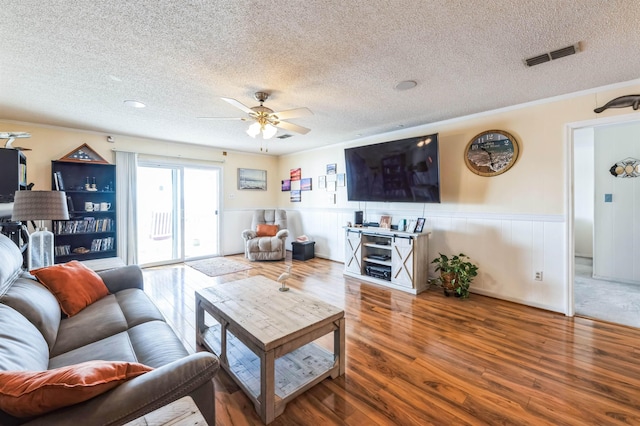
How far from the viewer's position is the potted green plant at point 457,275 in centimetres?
340

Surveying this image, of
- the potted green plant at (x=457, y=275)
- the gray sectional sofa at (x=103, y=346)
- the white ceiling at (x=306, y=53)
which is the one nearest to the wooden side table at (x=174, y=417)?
the gray sectional sofa at (x=103, y=346)

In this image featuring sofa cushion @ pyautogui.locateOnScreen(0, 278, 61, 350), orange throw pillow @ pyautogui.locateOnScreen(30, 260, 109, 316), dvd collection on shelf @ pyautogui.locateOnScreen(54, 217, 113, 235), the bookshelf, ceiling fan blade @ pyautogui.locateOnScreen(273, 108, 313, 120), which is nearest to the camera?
sofa cushion @ pyautogui.locateOnScreen(0, 278, 61, 350)

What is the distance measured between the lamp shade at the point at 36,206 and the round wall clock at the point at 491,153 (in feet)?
15.2

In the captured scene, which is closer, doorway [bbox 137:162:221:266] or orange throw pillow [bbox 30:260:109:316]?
orange throw pillow [bbox 30:260:109:316]

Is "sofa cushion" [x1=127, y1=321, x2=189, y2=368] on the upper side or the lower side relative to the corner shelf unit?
lower

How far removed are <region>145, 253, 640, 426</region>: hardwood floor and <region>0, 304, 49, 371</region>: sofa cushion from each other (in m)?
0.95

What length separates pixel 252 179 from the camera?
6.52m

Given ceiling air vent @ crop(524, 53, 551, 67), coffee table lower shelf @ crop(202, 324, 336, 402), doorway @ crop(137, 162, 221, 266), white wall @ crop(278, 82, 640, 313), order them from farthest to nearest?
doorway @ crop(137, 162, 221, 266), white wall @ crop(278, 82, 640, 313), ceiling air vent @ crop(524, 53, 551, 67), coffee table lower shelf @ crop(202, 324, 336, 402)

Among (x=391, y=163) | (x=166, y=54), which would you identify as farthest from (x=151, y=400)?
(x=391, y=163)

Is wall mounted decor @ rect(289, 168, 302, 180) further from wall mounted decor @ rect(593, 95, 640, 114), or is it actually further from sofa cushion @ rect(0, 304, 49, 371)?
sofa cushion @ rect(0, 304, 49, 371)

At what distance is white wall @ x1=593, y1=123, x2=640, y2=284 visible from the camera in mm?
3867

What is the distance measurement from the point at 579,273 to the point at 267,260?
548cm

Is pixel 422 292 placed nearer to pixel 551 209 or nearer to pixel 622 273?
pixel 551 209

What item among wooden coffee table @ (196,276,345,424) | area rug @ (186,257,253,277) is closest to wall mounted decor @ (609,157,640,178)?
wooden coffee table @ (196,276,345,424)
